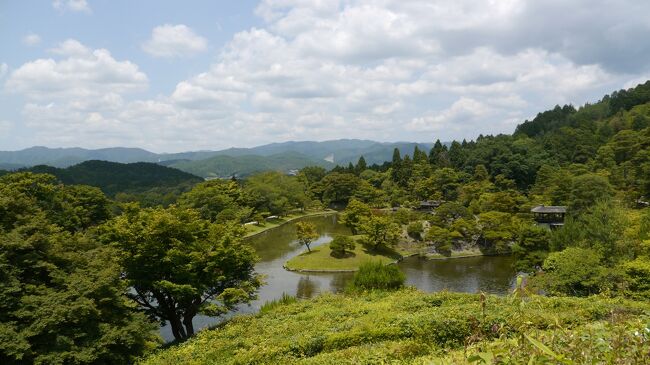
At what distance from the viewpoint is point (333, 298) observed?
638 inches

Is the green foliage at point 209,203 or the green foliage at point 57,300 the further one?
the green foliage at point 209,203

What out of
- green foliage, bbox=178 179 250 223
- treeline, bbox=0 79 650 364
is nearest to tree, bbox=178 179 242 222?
green foliage, bbox=178 179 250 223

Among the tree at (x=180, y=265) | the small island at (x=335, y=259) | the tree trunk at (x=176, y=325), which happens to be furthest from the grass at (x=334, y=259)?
the tree trunk at (x=176, y=325)

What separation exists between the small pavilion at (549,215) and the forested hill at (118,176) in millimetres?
85270

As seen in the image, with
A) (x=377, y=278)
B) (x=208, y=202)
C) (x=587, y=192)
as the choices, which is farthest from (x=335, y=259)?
(x=587, y=192)

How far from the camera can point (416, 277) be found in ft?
102

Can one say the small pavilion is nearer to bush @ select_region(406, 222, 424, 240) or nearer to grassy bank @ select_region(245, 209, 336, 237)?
bush @ select_region(406, 222, 424, 240)

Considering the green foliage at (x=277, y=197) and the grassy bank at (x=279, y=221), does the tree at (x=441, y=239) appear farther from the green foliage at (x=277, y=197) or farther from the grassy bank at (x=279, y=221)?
the green foliage at (x=277, y=197)

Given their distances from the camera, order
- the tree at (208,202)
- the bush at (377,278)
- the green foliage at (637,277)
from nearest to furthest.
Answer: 1. the green foliage at (637,277)
2. the bush at (377,278)
3. the tree at (208,202)

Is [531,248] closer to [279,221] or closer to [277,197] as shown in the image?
[279,221]

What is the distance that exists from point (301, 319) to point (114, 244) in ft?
30.0

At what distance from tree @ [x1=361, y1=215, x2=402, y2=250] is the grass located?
79 cm

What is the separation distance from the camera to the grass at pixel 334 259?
33.6 m

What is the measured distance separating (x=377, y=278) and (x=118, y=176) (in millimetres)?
108819
